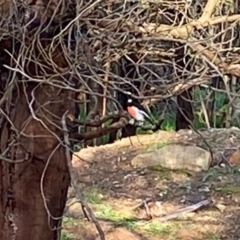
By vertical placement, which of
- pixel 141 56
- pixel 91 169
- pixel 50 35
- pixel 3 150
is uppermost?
pixel 50 35

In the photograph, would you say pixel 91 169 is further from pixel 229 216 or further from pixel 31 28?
pixel 31 28

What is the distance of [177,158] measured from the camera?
5.20m

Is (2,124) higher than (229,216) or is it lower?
higher

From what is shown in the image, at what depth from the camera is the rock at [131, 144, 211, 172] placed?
16.9 ft

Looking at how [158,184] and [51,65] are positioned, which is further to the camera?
[158,184]

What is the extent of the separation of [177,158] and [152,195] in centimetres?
55

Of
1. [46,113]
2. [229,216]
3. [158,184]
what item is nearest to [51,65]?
[46,113]

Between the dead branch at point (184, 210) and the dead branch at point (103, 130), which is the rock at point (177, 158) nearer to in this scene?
the dead branch at point (184, 210)

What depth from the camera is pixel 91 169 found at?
17.7ft

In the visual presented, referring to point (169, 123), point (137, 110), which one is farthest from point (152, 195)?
point (169, 123)

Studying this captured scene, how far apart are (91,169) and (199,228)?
58.7 inches

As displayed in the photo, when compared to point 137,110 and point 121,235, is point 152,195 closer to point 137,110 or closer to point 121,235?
point 121,235

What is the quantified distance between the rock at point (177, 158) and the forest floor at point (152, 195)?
66mm

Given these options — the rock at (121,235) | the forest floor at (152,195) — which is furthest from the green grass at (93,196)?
the rock at (121,235)
